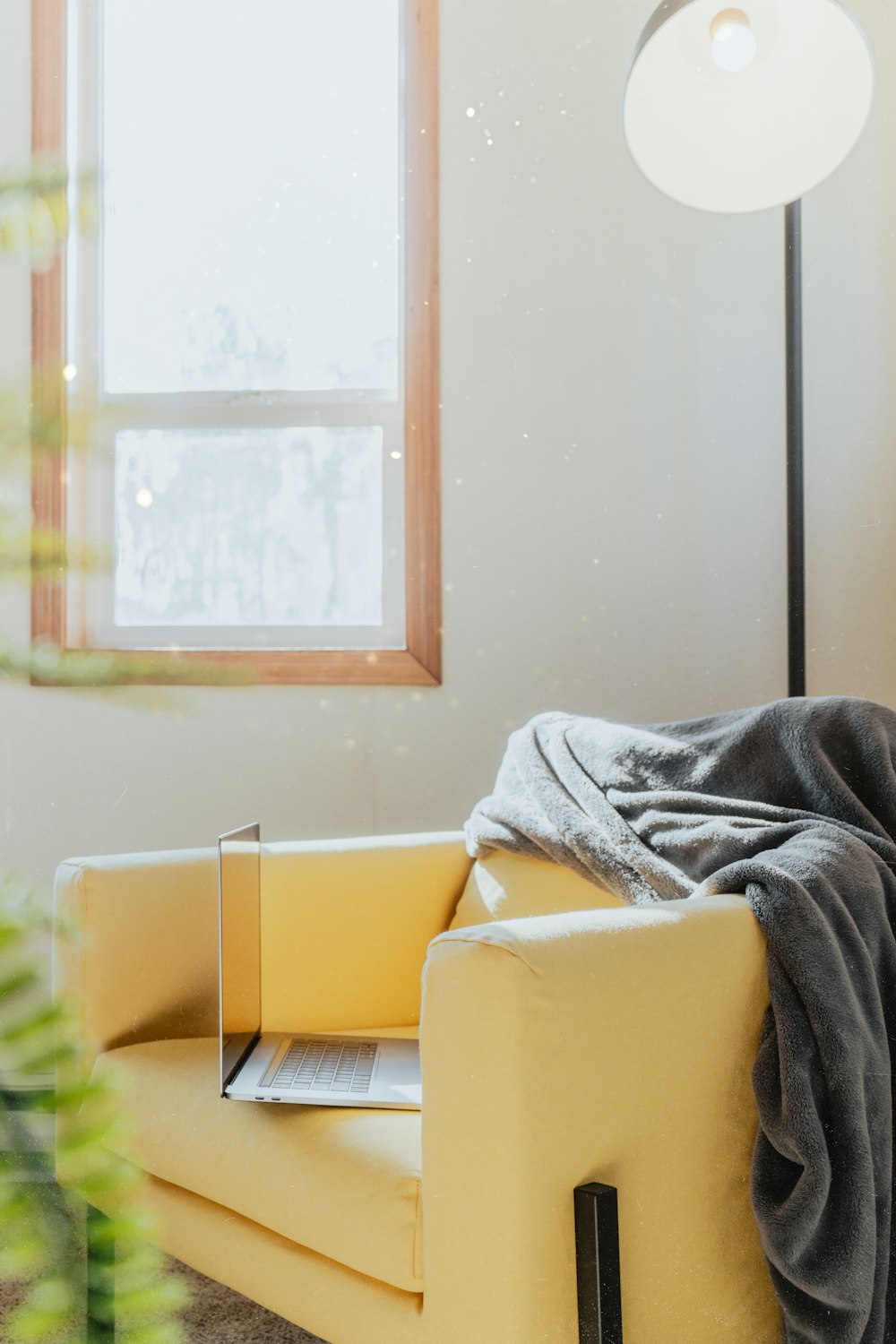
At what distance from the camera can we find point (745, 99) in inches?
60.0

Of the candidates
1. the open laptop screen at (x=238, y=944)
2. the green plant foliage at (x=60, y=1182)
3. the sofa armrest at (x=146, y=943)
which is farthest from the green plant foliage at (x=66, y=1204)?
the sofa armrest at (x=146, y=943)

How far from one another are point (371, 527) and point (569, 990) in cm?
138

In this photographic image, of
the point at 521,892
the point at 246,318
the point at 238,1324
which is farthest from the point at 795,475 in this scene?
the point at 238,1324

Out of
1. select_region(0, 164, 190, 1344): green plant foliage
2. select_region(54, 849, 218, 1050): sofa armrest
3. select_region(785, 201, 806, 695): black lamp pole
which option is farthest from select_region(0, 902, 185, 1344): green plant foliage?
select_region(785, 201, 806, 695): black lamp pole

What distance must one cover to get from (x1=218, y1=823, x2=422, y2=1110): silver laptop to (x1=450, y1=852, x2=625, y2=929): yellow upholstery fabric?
24 cm

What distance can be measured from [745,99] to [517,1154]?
143 centimetres

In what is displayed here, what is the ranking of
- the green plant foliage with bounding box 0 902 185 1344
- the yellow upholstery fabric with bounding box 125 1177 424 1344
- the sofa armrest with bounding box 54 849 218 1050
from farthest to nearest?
1. the sofa armrest with bounding box 54 849 218 1050
2. the yellow upholstery fabric with bounding box 125 1177 424 1344
3. the green plant foliage with bounding box 0 902 185 1344

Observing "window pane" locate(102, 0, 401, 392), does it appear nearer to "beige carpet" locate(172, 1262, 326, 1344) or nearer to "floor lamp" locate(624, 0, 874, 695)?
"floor lamp" locate(624, 0, 874, 695)

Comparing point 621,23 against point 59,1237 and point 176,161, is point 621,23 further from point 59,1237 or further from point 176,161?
point 59,1237

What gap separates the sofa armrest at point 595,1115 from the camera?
837mm

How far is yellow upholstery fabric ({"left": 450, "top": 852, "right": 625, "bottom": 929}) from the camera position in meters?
1.44

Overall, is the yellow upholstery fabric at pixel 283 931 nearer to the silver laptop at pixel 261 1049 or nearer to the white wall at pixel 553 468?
the silver laptop at pixel 261 1049

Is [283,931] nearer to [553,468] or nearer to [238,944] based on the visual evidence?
[238,944]

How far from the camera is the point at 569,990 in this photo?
0.86 m
